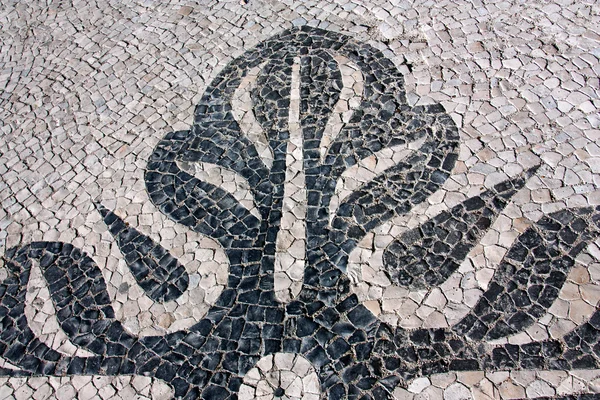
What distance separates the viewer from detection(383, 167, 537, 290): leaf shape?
20.0ft

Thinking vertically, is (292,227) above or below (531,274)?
below

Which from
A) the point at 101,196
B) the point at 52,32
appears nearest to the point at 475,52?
the point at 101,196

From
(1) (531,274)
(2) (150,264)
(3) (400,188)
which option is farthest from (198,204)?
(1) (531,274)

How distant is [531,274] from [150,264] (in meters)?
3.81

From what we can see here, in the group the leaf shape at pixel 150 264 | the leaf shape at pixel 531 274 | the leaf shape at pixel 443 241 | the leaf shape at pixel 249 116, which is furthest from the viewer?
the leaf shape at pixel 249 116

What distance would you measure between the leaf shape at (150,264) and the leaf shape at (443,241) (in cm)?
214

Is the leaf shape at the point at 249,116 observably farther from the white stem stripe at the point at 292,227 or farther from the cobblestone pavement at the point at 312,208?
the white stem stripe at the point at 292,227

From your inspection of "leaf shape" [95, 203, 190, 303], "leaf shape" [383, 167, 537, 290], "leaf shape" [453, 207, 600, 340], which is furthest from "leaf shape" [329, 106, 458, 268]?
"leaf shape" [95, 203, 190, 303]

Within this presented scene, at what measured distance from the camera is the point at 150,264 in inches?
261

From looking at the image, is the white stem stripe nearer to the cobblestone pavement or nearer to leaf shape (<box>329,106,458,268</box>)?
the cobblestone pavement

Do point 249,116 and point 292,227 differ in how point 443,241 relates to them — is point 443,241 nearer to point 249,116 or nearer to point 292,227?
point 292,227

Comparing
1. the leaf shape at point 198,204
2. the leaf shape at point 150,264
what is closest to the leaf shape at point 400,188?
the leaf shape at point 198,204

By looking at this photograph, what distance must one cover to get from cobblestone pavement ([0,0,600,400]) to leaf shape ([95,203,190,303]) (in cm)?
2

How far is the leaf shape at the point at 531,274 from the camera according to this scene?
18.5 feet
